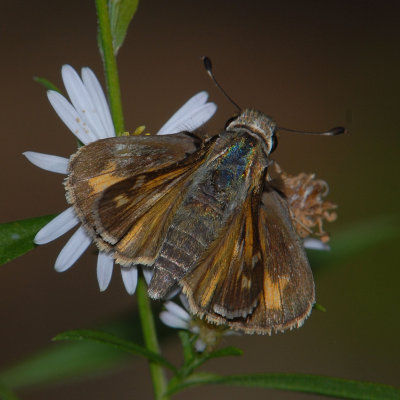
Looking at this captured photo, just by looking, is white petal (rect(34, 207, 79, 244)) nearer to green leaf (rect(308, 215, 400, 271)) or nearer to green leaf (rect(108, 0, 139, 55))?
green leaf (rect(108, 0, 139, 55))

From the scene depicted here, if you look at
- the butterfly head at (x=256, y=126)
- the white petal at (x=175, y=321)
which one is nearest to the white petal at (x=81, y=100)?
the butterfly head at (x=256, y=126)

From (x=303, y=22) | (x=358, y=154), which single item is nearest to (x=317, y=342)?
(x=358, y=154)

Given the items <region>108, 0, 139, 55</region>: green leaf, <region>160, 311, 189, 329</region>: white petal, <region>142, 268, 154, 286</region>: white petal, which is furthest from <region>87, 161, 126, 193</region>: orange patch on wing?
<region>160, 311, 189, 329</region>: white petal

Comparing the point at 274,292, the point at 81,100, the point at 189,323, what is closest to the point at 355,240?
the point at 274,292

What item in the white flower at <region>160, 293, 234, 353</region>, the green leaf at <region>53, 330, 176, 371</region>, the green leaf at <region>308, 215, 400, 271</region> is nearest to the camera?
the green leaf at <region>53, 330, 176, 371</region>

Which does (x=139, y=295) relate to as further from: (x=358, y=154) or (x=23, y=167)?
(x=358, y=154)
